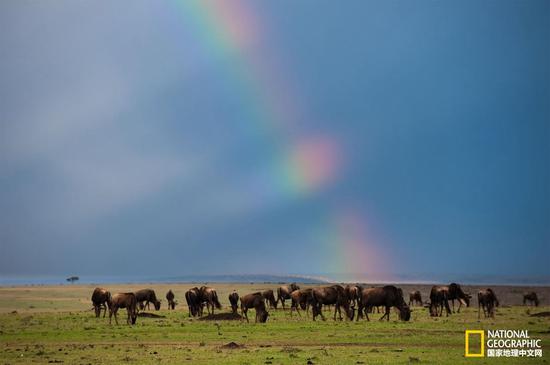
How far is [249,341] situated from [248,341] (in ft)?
0.18

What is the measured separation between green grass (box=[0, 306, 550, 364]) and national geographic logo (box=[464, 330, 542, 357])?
640 millimetres

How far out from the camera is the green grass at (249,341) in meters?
28.5

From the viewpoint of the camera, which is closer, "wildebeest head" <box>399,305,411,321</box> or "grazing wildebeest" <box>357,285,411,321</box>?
"wildebeest head" <box>399,305,411,321</box>

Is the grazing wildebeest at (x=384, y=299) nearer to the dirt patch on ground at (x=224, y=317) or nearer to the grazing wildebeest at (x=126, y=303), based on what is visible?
the dirt patch on ground at (x=224, y=317)

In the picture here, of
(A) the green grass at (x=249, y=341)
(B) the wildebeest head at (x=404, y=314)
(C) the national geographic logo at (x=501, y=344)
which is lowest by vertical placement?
(A) the green grass at (x=249, y=341)

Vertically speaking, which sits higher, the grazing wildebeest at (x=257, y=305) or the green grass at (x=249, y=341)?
the grazing wildebeest at (x=257, y=305)

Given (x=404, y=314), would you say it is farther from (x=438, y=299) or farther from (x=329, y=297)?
(x=438, y=299)

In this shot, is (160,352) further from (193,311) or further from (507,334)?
(193,311)

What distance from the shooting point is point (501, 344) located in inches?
1300

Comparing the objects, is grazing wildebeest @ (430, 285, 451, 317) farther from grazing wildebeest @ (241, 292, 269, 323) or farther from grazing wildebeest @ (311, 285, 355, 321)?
grazing wildebeest @ (241, 292, 269, 323)

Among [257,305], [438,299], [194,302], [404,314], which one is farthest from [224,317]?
[438,299]

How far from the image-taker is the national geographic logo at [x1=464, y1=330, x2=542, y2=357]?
2994 cm

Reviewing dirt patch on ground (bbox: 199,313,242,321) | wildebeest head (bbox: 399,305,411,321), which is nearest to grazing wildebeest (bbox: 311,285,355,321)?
wildebeest head (bbox: 399,305,411,321)

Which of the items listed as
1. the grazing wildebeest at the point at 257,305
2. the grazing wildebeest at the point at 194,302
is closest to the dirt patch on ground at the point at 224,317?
the grazing wildebeest at the point at 257,305
